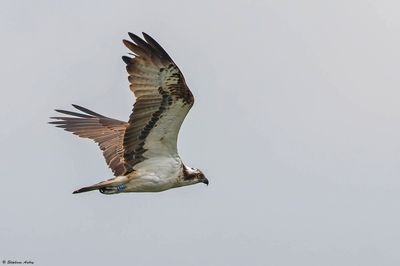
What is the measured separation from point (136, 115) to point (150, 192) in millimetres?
1848

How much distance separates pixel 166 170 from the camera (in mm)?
18703

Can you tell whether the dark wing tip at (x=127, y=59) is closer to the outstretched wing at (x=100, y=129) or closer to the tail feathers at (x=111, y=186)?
the tail feathers at (x=111, y=186)

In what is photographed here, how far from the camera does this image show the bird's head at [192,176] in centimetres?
1906

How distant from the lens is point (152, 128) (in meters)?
17.9

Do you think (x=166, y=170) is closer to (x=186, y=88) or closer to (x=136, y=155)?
(x=136, y=155)

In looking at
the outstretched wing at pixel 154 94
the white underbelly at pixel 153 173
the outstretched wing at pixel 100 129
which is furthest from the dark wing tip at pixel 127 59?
the outstretched wing at pixel 100 129

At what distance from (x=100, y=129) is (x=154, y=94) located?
494 cm

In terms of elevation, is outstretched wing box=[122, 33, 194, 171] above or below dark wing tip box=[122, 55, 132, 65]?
below

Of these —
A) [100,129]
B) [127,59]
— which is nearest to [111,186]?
[127,59]

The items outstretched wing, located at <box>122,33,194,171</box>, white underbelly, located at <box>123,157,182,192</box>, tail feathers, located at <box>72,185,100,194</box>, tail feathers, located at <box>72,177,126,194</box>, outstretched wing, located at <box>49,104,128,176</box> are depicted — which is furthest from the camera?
outstretched wing, located at <box>49,104,128,176</box>

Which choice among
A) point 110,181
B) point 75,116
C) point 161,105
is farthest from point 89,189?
point 75,116

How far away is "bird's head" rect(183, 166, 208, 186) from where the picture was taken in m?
19.1

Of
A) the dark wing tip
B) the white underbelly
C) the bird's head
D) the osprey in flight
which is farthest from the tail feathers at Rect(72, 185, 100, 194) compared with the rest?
the dark wing tip

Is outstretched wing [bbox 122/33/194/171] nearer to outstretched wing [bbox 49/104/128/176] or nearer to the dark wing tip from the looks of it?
the dark wing tip
